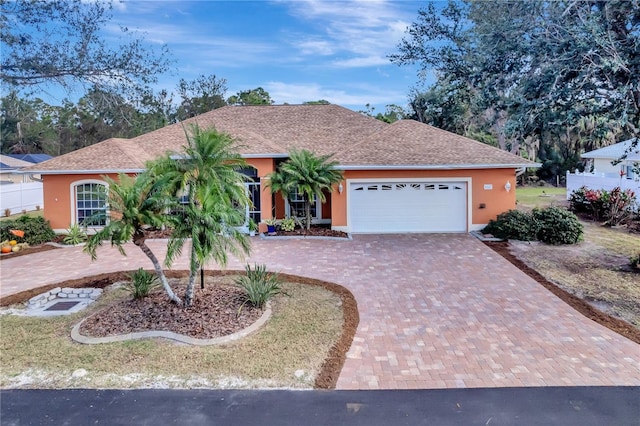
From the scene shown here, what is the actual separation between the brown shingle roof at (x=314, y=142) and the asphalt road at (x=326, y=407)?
9537 millimetres

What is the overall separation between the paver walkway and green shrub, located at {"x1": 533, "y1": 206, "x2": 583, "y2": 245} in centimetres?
226

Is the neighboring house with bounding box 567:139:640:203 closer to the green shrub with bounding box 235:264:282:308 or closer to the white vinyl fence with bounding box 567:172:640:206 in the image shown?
the white vinyl fence with bounding box 567:172:640:206

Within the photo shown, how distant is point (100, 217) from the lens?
750cm

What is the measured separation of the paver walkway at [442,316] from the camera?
5953mm

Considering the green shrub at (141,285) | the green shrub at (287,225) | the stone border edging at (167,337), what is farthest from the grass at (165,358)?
the green shrub at (287,225)

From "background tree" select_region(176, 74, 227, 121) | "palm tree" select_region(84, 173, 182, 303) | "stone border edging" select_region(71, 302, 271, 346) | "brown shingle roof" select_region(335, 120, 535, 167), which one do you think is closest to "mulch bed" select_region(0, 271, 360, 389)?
"stone border edging" select_region(71, 302, 271, 346)

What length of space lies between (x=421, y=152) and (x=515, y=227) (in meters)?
4.50

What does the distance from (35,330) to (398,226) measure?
12.4 meters

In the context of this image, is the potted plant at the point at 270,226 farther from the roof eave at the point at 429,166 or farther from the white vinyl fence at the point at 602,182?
the white vinyl fence at the point at 602,182

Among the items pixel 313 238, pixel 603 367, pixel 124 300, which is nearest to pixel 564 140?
pixel 313 238

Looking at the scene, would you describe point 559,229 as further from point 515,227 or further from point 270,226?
point 270,226

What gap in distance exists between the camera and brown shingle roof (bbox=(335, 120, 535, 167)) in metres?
16.2

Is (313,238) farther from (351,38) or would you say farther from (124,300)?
(351,38)

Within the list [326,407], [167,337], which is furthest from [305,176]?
[326,407]
